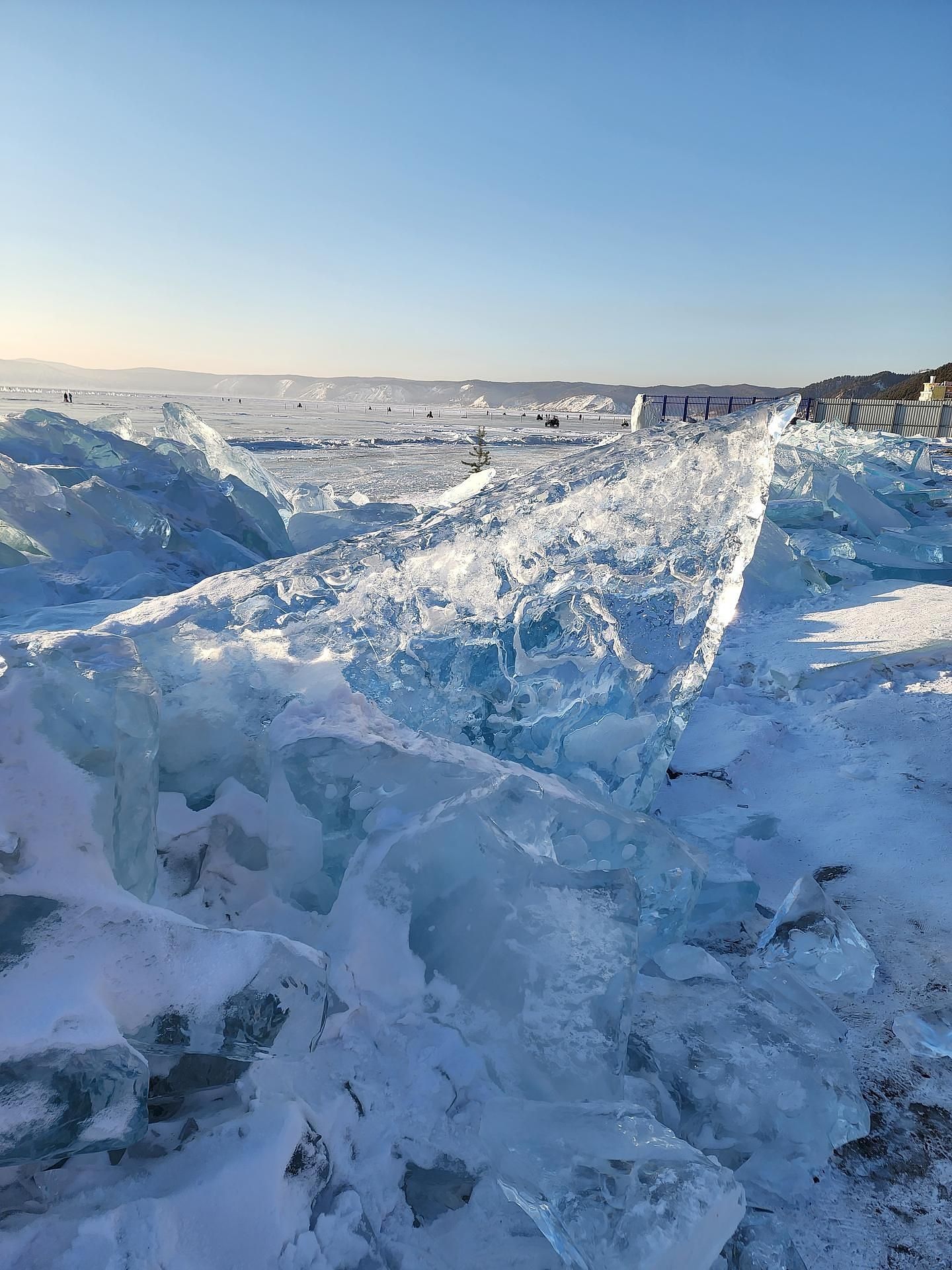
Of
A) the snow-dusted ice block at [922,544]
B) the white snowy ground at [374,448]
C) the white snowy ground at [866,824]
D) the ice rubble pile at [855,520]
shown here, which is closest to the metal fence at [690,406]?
the white snowy ground at [374,448]

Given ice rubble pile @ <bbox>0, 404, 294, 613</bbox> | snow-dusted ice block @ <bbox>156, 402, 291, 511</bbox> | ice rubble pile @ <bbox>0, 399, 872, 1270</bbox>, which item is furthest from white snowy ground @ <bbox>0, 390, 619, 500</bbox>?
ice rubble pile @ <bbox>0, 399, 872, 1270</bbox>

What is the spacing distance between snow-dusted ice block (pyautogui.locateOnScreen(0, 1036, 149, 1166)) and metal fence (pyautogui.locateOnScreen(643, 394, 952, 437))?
73.0 feet

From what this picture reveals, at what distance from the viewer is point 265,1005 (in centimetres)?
105

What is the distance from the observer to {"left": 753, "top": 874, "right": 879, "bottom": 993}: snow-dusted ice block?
1.61 metres

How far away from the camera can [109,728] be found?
1266 millimetres

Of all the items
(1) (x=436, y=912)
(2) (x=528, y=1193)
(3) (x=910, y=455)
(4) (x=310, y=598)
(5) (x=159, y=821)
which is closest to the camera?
(2) (x=528, y=1193)

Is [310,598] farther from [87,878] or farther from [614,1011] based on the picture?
[614,1011]

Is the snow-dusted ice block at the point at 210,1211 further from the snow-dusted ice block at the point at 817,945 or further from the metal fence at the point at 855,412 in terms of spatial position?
the metal fence at the point at 855,412

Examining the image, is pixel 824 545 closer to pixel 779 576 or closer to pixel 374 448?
pixel 779 576

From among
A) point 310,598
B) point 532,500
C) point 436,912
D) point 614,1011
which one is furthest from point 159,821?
point 532,500

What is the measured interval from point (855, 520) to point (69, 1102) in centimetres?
789

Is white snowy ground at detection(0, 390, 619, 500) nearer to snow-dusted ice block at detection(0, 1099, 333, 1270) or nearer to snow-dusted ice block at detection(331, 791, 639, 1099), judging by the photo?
snow-dusted ice block at detection(331, 791, 639, 1099)

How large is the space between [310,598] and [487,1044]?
138 centimetres

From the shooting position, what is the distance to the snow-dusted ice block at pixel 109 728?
1.21 metres
